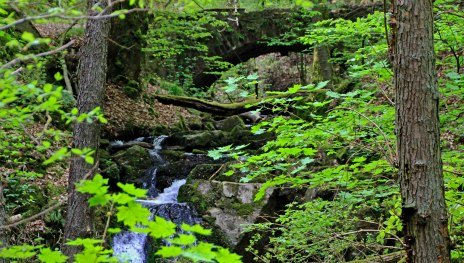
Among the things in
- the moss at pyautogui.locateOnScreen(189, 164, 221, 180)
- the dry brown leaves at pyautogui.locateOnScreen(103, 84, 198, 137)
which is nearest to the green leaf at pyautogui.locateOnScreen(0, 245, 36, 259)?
the moss at pyautogui.locateOnScreen(189, 164, 221, 180)

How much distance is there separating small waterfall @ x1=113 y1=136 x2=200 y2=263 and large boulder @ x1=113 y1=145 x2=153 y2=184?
0.27 m

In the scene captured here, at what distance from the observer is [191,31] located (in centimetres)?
1410

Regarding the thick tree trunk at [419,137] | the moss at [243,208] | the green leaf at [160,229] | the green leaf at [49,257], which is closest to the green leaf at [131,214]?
the green leaf at [160,229]

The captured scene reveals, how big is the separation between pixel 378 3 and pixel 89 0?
13402 millimetres

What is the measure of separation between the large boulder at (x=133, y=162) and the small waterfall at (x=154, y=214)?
265mm

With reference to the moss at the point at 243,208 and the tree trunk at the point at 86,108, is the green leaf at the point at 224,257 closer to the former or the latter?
the tree trunk at the point at 86,108

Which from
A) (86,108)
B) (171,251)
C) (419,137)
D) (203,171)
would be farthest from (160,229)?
(203,171)

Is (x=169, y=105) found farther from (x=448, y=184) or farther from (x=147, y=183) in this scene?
(x=448, y=184)

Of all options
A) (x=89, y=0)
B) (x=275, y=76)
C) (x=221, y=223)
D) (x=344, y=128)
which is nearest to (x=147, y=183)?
(x=221, y=223)

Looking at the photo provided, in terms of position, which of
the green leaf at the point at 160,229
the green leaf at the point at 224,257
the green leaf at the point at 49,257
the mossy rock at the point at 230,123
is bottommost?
the mossy rock at the point at 230,123

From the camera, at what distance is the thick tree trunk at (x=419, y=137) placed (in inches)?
108

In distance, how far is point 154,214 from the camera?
29.1ft

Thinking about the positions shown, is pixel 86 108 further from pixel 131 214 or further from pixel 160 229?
pixel 160 229

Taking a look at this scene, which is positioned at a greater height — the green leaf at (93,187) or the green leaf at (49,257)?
the green leaf at (93,187)
